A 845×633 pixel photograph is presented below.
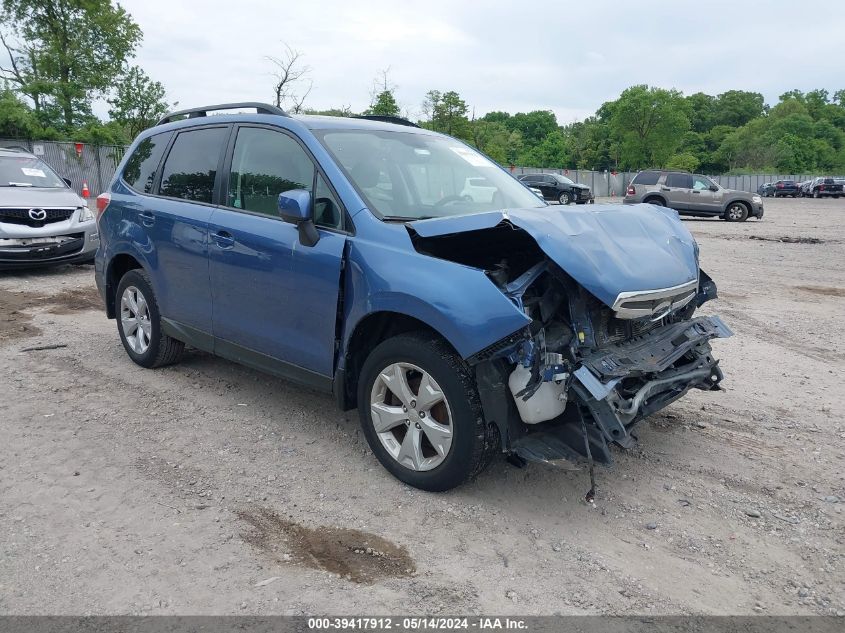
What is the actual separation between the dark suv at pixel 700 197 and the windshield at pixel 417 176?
21746 mm

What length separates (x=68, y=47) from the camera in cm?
3712

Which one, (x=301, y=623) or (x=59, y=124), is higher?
(x=59, y=124)

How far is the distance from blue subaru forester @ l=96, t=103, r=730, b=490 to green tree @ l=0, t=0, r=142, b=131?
3661 centimetres

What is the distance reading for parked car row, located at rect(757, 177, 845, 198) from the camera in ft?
165

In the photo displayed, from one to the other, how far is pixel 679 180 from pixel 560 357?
24.2 meters

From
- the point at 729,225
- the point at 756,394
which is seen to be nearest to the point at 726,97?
the point at 729,225

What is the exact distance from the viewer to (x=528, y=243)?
11.7 feet

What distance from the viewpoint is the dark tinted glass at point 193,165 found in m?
4.83

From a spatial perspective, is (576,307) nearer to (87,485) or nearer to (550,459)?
(550,459)

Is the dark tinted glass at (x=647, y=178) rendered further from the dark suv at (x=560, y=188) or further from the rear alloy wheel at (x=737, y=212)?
the dark suv at (x=560, y=188)

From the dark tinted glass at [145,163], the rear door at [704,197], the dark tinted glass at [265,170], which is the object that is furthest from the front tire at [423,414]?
the rear door at [704,197]

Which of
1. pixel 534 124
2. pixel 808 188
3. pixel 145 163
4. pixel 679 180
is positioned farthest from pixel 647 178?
pixel 534 124

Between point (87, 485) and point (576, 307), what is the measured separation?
8.87ft

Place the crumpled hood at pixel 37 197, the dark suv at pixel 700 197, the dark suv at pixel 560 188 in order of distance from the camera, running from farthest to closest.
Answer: the dark suv at pixel 560 188 < the dark suv at pixel 700 197 < the crumpled hood at pixel 37 197
